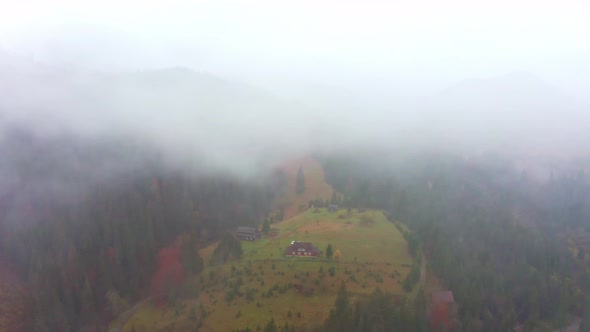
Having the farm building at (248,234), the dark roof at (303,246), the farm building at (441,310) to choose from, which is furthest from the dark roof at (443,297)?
the farm building at (248,234)

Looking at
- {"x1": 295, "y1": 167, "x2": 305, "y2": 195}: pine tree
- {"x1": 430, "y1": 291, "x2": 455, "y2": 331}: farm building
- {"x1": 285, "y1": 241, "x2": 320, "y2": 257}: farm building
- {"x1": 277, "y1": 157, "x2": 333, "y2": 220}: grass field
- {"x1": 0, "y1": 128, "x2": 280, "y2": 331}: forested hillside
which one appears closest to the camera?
{"x1": 430, "y1": 291, "x2": 455, "y2": 331}: farm building

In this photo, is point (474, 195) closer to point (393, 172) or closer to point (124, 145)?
point (393, 172)

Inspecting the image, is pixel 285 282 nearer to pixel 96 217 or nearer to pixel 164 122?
pixel 96 217

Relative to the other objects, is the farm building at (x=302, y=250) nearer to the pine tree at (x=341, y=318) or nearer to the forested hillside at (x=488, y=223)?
the pine tree at (x=341, y=318)

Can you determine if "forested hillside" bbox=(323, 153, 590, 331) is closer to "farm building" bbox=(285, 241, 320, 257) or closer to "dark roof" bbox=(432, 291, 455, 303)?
"dark roof" bbox=(432, 291, 455, 303)

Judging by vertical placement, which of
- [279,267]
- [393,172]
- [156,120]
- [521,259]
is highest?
[156,120]

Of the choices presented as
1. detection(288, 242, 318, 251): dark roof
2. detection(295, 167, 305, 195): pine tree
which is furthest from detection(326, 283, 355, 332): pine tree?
detection(295, 167, 305, 195): pine tree

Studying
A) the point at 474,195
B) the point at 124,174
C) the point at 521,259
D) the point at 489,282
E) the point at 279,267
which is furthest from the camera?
the point at 474,195

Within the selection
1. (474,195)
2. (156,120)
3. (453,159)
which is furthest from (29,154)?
(453,159)
